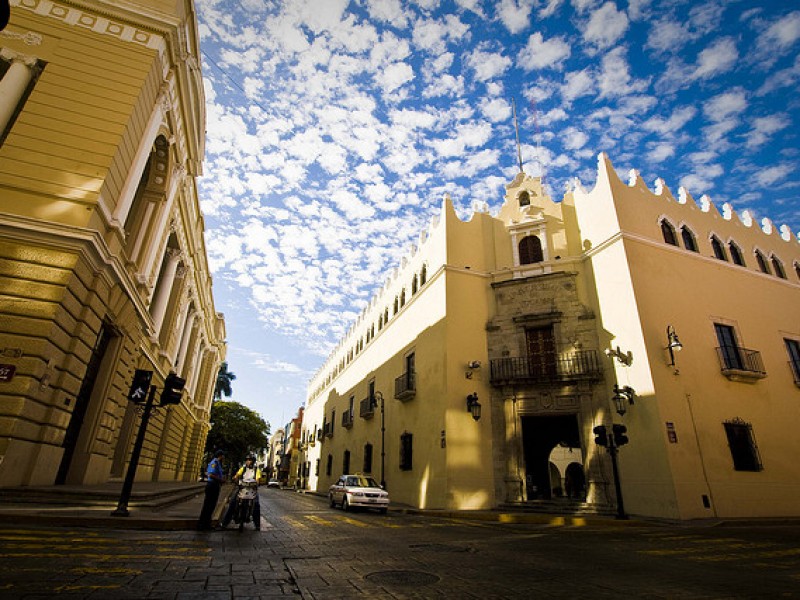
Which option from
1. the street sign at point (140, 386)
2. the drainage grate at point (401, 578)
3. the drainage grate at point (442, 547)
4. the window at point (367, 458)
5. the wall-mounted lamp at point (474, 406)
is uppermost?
the wall-mounted lamp at point (474, 406)

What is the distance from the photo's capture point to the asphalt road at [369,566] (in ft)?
13.1

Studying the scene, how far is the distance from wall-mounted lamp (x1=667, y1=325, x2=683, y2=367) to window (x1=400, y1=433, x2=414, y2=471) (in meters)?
11.4

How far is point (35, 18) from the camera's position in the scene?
12.5 meters

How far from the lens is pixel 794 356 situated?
61.9 ft

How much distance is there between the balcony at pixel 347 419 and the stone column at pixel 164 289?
1503cm

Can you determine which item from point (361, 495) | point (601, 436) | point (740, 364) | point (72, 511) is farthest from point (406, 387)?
point (72, 511)

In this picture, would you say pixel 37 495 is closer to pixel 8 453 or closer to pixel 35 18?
pixel 8 453

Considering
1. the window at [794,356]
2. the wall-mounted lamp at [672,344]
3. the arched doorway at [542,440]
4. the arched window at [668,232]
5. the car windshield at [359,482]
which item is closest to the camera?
the wall-mounted lamp at [672,344]

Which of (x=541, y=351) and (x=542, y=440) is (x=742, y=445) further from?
(x=542, y=440)

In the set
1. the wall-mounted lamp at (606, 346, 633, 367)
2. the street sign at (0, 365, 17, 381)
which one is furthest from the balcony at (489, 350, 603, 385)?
the street sign at (0, 365, 17, 381)

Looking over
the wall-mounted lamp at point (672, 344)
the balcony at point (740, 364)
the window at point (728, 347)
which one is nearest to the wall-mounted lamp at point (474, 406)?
the wall-mounted lamp at point (672, 344)

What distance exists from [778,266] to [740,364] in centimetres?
875

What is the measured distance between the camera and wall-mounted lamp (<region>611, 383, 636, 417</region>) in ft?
47.9

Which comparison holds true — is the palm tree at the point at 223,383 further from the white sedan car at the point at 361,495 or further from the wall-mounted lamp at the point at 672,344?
the wall-mounted lamp at the point at 672,344
